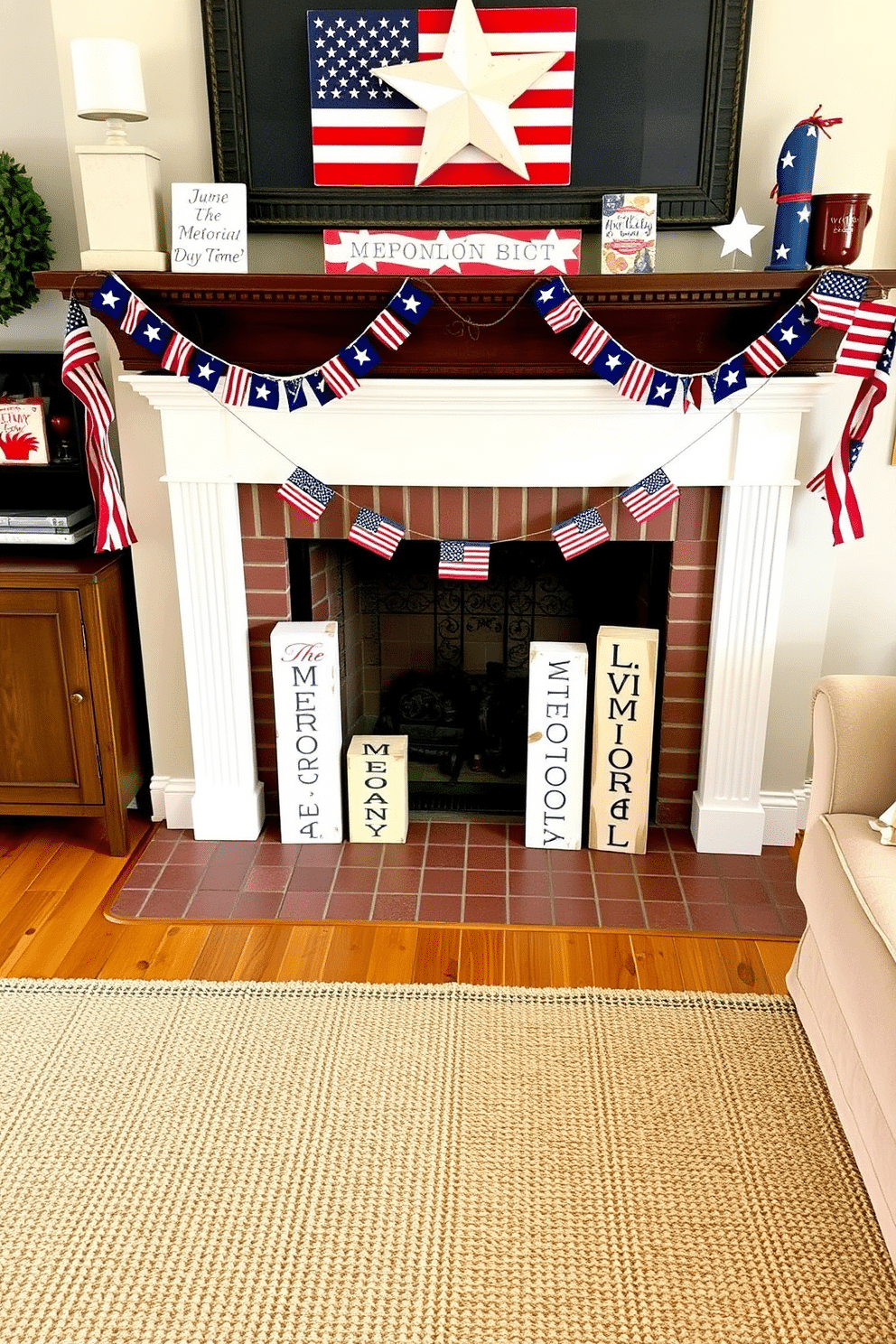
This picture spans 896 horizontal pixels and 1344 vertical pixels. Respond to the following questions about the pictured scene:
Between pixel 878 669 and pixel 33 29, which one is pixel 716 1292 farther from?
pixel 33 29

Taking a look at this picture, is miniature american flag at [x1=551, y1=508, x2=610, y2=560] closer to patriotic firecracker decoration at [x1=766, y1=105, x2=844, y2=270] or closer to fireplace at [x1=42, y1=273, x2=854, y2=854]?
fireplace at [x1=42, y1=273, x2=854, y2=854]

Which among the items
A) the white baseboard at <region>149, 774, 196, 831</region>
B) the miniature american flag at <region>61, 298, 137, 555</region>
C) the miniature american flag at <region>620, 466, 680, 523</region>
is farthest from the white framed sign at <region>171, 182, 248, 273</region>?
the white baseboard at <region>149, 774, 196, 831</region>

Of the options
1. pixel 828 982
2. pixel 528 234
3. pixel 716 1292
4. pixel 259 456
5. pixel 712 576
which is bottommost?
pixel 716 1292

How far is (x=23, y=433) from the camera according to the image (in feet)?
8.73

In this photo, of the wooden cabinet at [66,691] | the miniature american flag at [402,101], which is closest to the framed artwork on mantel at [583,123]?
the miniature american flag at [402,101]

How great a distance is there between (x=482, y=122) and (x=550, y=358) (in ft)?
1.79

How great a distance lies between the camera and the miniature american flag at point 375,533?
252 centimetres

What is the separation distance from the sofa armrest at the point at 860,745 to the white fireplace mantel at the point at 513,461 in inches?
27.4

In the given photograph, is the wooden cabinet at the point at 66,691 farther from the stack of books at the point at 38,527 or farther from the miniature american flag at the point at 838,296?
the miniature american flag at the point at 838,296

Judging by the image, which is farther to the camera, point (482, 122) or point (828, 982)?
point (482, 122)

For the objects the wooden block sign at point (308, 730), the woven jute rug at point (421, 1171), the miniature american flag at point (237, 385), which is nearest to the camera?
the woven jute rug at point (421, 1171)

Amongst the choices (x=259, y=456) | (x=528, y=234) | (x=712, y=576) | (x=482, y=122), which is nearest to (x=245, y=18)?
(x=482, y=122)

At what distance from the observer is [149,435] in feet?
8.39

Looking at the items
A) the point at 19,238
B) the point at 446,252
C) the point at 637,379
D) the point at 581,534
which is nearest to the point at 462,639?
the point at 581,534
